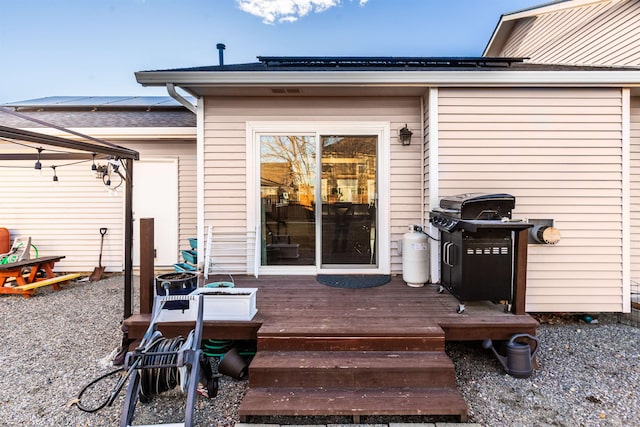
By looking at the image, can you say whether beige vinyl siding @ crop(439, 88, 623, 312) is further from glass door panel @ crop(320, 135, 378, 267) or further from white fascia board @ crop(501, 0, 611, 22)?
white fascia board @ crop(501, 0, 611, 22)

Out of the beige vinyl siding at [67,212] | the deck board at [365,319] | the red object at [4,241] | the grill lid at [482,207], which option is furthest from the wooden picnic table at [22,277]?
the grill lid at [482,207]

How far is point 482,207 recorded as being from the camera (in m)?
3.02

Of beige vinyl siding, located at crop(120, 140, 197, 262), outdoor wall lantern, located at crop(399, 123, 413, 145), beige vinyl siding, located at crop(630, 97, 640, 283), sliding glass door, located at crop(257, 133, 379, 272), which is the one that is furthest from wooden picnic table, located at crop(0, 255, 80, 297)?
beige vinyl siding, located at crop(630, 97, 640, 283)

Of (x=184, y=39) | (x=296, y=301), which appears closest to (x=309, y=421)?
(x=296, y=301)

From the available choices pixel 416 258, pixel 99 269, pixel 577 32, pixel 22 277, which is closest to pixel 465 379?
pixel 416 258

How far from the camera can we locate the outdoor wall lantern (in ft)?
12.8

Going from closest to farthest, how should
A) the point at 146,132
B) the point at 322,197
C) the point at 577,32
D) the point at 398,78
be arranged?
the point at 398,78 → the point at 322,197 → the point at 146,132 → the point at 577,32

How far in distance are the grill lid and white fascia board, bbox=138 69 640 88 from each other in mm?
1411

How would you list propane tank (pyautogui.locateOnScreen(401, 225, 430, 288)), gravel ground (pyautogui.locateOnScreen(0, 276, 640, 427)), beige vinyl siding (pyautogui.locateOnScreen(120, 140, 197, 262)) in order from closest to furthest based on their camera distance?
gravel ground (pyautogui.locateOnScreen(0, 276, 640, 427)), propane tank (pyautogui.locateOnScreen(401, 225, 430, 288)), beige vinyl siding (pyautogui.locateOnScreen(120, 140, 197, 262))

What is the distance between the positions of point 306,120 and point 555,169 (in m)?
3.05

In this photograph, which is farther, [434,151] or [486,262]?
[434,151]

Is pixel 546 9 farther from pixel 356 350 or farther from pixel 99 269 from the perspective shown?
pixel 99 269

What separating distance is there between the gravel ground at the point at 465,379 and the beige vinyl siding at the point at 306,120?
1764 mm

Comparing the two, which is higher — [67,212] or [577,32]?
[577,32]
